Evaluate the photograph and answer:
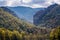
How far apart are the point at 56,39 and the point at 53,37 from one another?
25.7ft

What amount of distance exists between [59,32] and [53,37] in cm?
526

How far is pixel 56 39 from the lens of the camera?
444 feet

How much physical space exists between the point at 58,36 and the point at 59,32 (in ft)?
18.2

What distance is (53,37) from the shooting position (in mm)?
143000

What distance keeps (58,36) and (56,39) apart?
3253 millimetres

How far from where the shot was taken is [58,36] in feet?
451

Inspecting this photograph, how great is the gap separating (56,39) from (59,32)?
8.69 metres

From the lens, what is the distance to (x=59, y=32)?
14238cm

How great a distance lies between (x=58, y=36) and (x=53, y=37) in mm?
6197
